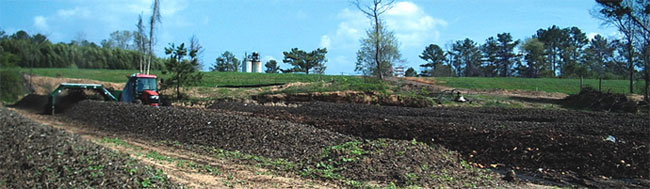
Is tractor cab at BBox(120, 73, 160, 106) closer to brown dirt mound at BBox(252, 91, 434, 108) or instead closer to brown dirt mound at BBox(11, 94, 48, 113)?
brown dirt mound at BBox(11, 94, 48, 113)

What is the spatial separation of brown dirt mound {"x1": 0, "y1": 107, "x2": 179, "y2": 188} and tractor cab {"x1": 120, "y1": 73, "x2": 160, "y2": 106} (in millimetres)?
11374

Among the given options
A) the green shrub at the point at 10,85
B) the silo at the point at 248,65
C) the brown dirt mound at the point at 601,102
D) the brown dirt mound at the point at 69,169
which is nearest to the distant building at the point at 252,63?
the silo at the point at 248,65

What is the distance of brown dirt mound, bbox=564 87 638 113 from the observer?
2280 centimetres

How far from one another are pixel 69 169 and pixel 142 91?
1419 cm

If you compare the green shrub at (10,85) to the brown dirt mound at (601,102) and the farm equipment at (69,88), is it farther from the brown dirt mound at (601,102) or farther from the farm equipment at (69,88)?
the brown dirt mound at (601,102)

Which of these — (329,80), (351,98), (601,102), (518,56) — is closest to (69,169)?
(351,98)

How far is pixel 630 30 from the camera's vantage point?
31.3 meters

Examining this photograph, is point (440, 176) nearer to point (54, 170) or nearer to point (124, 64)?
point (54, 170)

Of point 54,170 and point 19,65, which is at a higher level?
point 19,65

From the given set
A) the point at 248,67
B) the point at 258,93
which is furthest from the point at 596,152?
the point at 248,67

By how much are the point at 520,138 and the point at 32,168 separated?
796 centimetres

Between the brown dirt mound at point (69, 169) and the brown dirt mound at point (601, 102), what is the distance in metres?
23.2

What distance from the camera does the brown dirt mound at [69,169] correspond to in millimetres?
5277

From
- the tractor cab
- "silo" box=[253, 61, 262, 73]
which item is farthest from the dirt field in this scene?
"silo" box=[253, 61, 262, 73]
